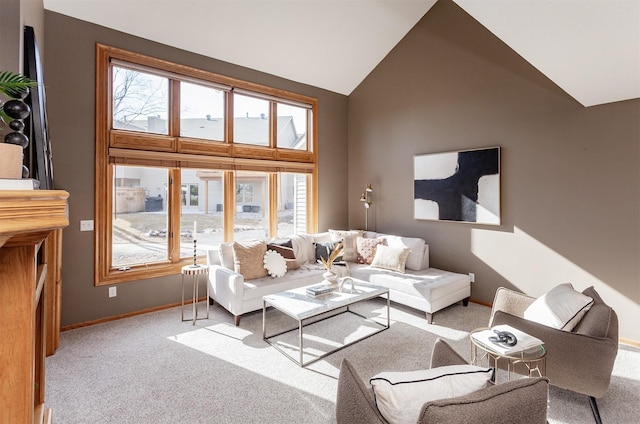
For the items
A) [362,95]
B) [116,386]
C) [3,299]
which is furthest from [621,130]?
[116,386]

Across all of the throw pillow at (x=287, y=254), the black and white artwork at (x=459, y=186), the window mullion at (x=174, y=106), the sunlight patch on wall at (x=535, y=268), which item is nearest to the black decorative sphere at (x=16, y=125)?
the window mullion at (x=174, y=106)

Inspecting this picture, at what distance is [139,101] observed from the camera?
404 cm

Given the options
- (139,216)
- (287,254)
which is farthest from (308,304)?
(139,216)

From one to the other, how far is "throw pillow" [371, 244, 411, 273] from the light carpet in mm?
679

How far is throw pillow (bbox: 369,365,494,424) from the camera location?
46.4 inches

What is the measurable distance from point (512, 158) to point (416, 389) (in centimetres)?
374

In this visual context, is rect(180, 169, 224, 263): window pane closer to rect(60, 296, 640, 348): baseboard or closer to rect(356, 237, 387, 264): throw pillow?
rect(60, 296, 640, 348): baseboard

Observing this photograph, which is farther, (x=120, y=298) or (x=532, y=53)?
(x=120, y=298)

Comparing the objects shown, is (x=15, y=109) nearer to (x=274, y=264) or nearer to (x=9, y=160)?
(x=9, y=160)

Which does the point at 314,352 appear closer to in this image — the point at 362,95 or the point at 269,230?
the point at 269,230

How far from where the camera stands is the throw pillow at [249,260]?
3943 millimetres

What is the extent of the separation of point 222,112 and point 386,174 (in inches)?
108

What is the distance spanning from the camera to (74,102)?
352 cm

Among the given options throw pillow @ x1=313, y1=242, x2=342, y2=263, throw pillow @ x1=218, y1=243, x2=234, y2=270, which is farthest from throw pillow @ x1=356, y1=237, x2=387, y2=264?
throw pillow @ x1=218, y1=243, x2=234, y2=270
